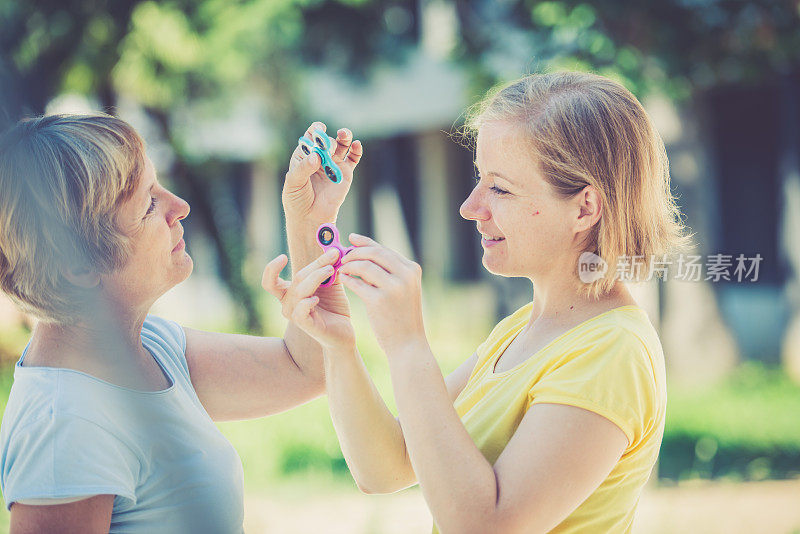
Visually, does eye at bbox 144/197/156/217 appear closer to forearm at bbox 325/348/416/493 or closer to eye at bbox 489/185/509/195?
forearm at bbox 325/348/416/493

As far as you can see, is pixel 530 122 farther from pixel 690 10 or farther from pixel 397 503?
pixel 690 10

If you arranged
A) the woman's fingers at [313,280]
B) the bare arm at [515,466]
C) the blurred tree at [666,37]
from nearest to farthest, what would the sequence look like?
1. the bare arm at [515,466]
2. the woman's fingers at [313,280]
3. the blurred tree at [666,37]

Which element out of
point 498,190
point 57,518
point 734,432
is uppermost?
point 498,190

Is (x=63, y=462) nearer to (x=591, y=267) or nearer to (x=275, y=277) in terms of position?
(x=275, y=277)

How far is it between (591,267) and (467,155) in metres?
8.68

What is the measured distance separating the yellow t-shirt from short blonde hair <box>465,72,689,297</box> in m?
0.14

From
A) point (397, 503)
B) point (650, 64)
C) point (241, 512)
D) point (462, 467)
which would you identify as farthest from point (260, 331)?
point (462, 467)

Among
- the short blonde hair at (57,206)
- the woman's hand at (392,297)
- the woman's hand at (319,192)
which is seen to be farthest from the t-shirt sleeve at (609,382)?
the short blonde hair at (57,206)

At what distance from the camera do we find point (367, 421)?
164 centimetres

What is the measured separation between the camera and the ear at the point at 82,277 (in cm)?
155

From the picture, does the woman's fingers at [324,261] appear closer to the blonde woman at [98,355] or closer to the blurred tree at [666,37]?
the blonde woman at [98,355]

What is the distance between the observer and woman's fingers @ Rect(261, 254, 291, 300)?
1.65 metres

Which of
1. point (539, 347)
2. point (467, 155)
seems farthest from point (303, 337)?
point (467, 155)

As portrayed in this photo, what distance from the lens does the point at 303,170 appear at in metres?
1.77
